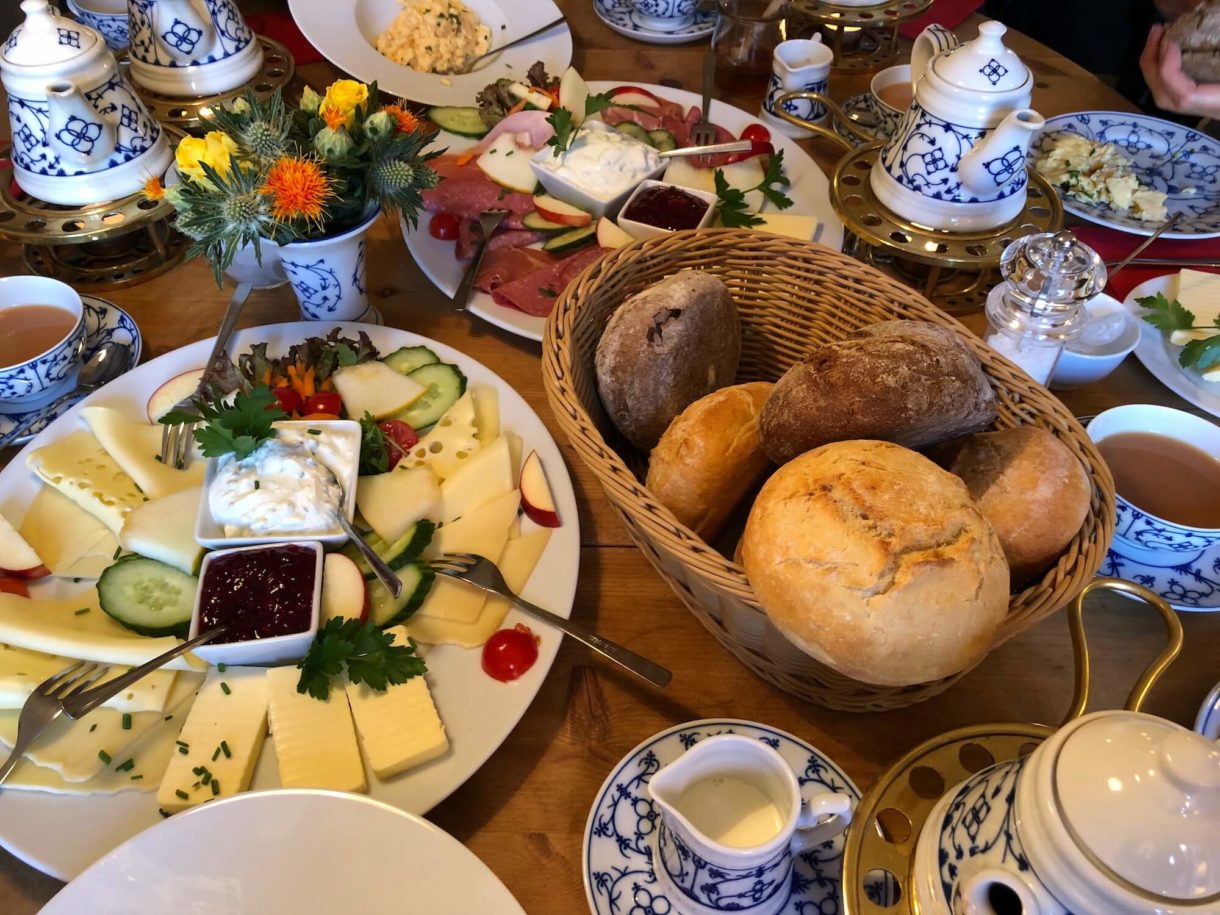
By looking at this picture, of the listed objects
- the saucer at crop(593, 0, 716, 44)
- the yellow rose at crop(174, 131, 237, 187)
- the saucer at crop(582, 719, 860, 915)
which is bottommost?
the saucer at crop(582, 719, 860, 915)

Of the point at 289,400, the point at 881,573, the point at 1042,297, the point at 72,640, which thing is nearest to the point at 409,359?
the point at 289,400

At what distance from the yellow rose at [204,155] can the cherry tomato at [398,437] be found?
0.47 meters

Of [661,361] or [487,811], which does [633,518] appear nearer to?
[661,361]

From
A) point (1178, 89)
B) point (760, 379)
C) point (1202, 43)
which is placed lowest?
point (760, 379)

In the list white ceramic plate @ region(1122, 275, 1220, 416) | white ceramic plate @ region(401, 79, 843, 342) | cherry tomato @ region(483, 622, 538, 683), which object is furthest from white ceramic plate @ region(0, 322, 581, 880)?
white ceramic plate @ region(1122, 275, 1220, 416)

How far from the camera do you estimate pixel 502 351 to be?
5.00 feet

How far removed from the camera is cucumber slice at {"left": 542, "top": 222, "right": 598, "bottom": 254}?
5.32 feet

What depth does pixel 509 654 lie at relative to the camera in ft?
3.35

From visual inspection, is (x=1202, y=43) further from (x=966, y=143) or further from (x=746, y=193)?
(x=746, y=193)

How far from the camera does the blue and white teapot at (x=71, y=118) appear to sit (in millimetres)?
1372

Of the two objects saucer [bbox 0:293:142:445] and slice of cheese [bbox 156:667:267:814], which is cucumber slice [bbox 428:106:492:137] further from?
slice of cheese [bbox 156:667:267:814]

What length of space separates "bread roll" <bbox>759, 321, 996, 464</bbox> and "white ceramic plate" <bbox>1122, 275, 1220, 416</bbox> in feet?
2.05

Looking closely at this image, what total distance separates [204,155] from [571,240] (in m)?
0.68

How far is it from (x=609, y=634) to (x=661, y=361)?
404 millimetres
